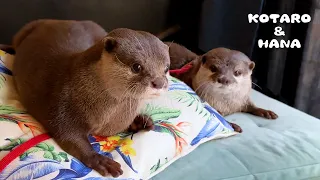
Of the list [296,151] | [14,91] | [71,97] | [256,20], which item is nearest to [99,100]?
[71,97]

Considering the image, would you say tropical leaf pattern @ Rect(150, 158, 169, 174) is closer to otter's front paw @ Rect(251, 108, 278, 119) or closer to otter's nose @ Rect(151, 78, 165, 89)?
otter's nose @ Rect(151, 78, 165, 89)

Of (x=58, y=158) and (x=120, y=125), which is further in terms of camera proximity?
(x=120, y=125)

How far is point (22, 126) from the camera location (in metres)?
1.04

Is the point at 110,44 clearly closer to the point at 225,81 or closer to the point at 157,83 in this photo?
the point at 157,83

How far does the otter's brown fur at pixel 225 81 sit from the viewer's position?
54.6 inches

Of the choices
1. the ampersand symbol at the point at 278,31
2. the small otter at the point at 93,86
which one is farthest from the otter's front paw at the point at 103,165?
the ampersand symbol at the point at 278,31

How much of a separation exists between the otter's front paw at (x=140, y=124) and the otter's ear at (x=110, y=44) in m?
0.23

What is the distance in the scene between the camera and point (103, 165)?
97cm

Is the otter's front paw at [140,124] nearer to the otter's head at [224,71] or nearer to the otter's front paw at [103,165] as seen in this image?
the otter's front paw at [103,165]

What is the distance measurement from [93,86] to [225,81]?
19.4 inches

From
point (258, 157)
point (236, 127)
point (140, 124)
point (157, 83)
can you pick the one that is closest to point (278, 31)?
point (236, 127)

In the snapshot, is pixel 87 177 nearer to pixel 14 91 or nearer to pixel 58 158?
pixel 58 158

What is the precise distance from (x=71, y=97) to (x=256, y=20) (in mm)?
969

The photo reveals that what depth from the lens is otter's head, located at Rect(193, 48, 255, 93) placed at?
138 centimetres
